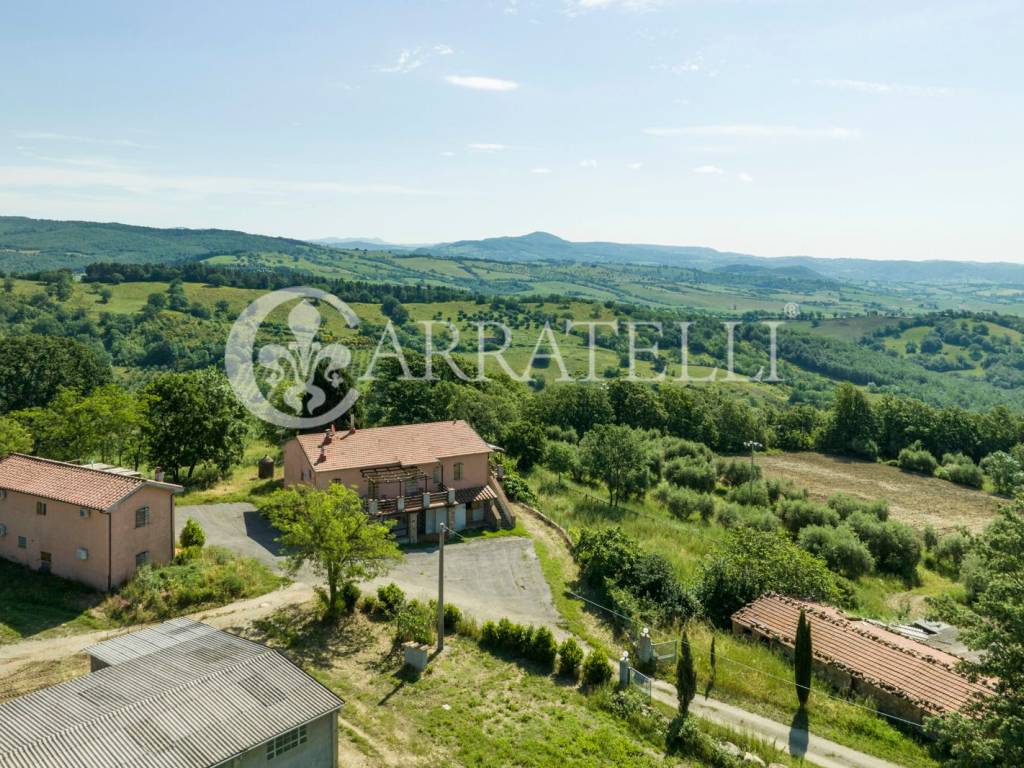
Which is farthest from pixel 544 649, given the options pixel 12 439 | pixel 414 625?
pixel 12 439

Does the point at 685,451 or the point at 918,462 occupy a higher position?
the point at 685,451

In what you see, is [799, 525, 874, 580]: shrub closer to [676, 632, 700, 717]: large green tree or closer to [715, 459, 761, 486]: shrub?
[715, 459, 761, 486]: shrub

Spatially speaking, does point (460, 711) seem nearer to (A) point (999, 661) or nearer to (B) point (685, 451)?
(A) point (999, 661)

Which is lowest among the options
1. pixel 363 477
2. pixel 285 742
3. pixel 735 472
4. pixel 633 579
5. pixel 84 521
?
pixel 735 472

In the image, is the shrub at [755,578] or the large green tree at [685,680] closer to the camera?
the large green tree at [685,680]

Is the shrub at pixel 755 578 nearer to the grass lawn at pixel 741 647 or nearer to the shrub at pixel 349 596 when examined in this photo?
the grass lawn at pixel 741 647

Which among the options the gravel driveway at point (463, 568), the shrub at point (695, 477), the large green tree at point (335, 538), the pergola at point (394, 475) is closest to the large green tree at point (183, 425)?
the gravel driveway at point (463, 568)

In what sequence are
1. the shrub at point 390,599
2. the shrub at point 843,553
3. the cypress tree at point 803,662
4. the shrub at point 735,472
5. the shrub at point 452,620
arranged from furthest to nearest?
the shrub at point 735,472 → the shrub at point 843,553 → the shrub at point 390,599 → the shrub at point 452,620 → the cypress tree at point 803,662
